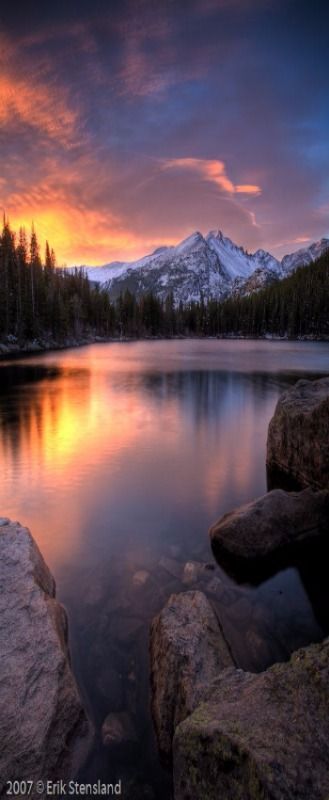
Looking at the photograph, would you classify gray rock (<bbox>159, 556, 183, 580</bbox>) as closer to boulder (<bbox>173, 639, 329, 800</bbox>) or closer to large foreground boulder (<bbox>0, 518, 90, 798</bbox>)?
large foreground boulder (<bbox>0, 518, 90, 798</bbox>)

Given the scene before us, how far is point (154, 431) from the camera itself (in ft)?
56.9

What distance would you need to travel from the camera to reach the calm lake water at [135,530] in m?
4.64

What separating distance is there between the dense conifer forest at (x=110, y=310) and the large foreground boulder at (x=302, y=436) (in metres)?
56.9

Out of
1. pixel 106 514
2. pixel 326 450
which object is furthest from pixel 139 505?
pixel 326 450

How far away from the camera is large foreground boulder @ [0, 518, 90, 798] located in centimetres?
310

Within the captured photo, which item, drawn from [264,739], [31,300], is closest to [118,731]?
[264,739]

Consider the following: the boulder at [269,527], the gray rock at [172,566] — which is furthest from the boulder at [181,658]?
the boulder at [269,527]

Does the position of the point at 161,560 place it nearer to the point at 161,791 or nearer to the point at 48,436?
the point at 161,791

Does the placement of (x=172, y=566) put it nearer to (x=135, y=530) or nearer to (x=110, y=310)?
(x=135, y=530)

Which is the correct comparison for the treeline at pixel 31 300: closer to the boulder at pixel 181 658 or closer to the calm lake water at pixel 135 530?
the calm lake water at pixel 135 530

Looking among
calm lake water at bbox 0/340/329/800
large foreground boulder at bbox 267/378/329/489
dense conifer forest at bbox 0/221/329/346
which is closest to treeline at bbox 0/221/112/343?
dense conifer forest at bbox 0/221/329/346

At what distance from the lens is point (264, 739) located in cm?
230

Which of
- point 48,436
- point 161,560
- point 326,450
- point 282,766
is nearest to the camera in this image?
point 282,766

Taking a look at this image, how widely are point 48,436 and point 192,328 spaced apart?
154 m
